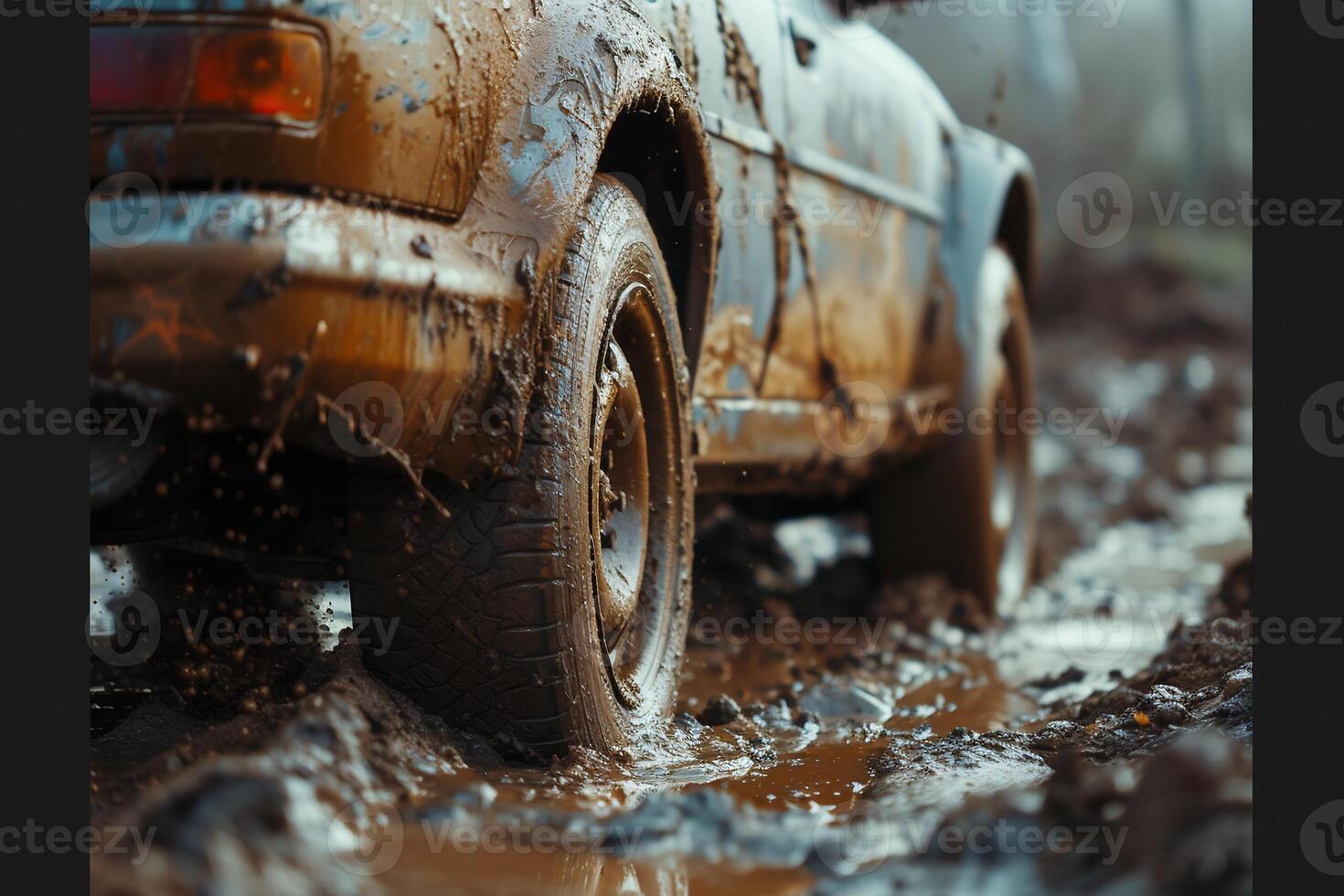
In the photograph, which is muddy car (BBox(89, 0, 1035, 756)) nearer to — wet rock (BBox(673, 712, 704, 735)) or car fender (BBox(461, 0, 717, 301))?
car fender (BBox(461, 0, 717, 301))

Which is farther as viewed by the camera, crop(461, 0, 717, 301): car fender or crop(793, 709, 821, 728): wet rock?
crop(793, 709, 821, 728): wet rock

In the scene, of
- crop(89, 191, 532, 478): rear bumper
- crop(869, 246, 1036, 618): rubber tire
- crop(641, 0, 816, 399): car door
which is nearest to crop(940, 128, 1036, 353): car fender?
crop(869, 246, 1036, 618): rubber tire

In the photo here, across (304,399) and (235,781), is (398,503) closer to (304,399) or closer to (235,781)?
(304,399)

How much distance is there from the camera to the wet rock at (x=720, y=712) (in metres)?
2.96

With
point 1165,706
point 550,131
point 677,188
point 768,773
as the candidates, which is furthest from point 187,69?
point 1165,706

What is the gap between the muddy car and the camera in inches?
72.1

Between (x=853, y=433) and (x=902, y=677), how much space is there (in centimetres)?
69

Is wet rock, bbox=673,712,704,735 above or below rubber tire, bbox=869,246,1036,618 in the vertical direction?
below

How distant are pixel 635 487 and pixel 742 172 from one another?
0.82 m

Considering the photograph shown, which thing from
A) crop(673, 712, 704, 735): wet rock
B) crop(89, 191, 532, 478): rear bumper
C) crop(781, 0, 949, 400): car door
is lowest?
crop(673, 712, 704, 735): wet rock

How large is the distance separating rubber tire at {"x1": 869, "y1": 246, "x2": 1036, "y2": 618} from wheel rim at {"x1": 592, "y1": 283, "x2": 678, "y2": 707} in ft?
6.87

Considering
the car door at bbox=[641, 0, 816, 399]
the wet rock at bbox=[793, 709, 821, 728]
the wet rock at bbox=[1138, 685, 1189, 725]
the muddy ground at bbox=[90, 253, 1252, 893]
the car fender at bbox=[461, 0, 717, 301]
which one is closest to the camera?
the muddy ground at bbox=[90, 253, 1252, 893]

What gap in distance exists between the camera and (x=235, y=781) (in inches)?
64.6

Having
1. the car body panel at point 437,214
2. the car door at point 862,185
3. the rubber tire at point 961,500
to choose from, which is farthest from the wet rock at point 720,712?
the rubber tire at point 961,500
